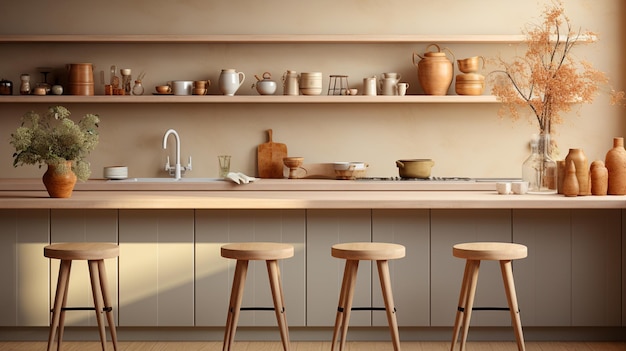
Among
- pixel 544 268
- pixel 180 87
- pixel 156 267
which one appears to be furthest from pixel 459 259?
pixel 180 87

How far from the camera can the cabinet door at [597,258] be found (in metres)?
4.89

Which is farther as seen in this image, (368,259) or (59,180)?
(59,180)

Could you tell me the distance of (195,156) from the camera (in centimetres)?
643

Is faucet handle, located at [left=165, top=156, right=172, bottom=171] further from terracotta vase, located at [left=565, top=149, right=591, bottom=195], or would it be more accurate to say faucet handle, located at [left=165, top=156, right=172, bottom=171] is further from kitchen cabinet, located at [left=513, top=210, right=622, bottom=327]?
terracotta vase, located at [left=565, top=149, right=591, bottom=195]

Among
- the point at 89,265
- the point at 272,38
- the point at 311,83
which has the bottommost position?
the point at 89,265

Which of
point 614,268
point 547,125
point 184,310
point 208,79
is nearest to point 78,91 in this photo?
point 208,79

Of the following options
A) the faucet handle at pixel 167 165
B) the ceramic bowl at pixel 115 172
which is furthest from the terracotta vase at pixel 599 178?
the ceramic bowl at pixel 115 172

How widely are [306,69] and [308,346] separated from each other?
2207 mm

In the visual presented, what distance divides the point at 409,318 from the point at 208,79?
7.95ft

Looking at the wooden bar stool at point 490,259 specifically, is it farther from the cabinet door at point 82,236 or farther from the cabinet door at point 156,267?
the cabinet door at point 82,236

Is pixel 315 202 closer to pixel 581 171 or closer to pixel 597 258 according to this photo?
pixel 581 171

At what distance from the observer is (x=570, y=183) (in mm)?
4699

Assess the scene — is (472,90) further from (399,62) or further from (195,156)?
(195,156)

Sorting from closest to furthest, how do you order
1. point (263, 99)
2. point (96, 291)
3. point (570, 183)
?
point (96, 291), point (570, 183), point (263, 99)
